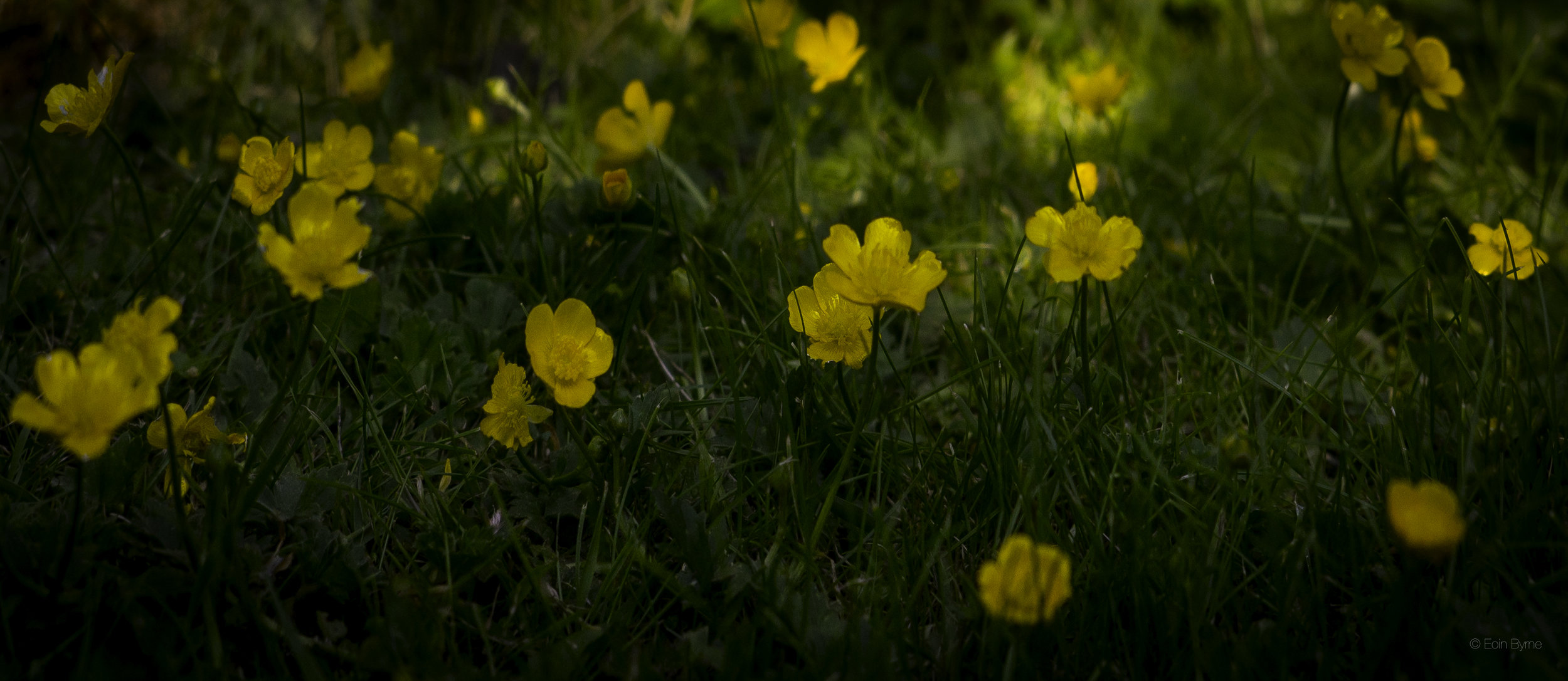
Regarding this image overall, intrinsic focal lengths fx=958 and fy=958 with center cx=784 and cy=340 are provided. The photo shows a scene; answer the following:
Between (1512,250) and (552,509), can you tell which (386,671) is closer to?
(552,509)

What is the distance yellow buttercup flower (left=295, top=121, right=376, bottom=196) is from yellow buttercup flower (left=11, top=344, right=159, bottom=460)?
0.61 metres

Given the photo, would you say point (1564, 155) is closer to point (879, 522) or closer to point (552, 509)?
point (879, 522)

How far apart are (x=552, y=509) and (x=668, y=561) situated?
0.19 metres

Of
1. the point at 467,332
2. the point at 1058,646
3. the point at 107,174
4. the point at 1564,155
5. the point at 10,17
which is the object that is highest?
the point at 10,17

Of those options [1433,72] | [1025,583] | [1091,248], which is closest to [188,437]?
[1025,583]

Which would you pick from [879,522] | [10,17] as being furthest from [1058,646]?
[10,17]

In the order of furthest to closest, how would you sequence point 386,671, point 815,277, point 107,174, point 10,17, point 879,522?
point 10,17, point 107,174, point 815,277, point 879,522, point 386,671

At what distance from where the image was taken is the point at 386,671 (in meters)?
1.14

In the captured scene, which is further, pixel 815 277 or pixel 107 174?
pixel 107 174

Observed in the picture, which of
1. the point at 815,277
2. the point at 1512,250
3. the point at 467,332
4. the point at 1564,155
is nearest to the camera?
the point at 815,277

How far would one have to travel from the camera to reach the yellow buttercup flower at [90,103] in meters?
1.33

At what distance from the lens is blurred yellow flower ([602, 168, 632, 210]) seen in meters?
1.58

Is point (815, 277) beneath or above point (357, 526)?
above

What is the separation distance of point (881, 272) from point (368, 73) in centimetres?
140
